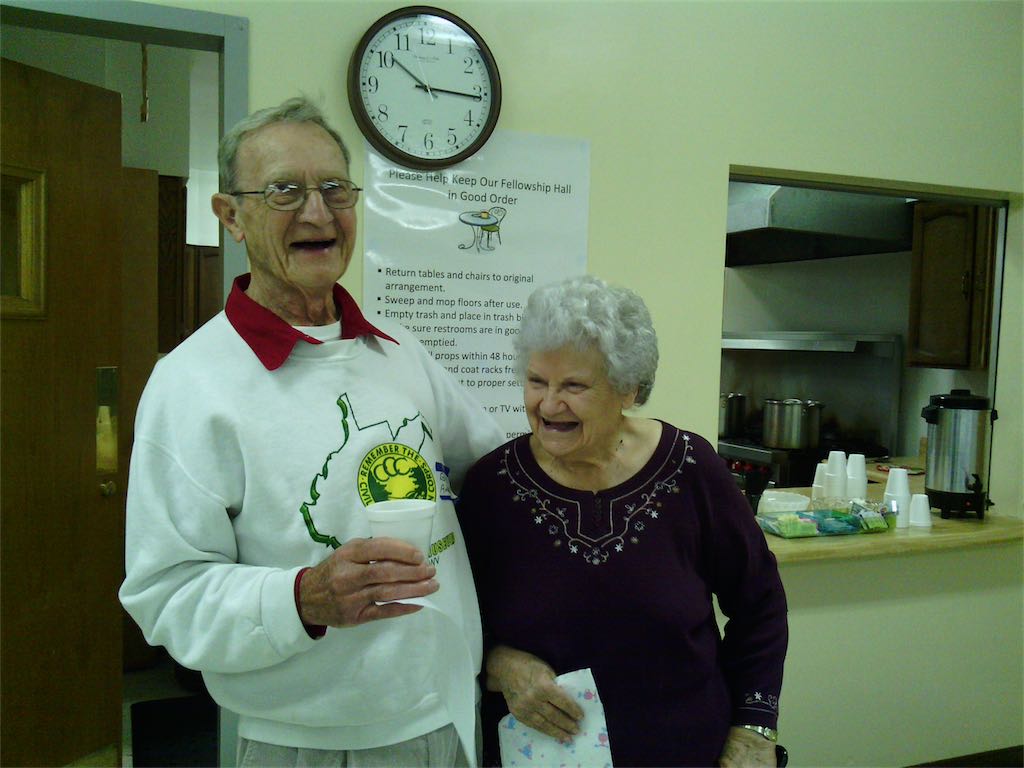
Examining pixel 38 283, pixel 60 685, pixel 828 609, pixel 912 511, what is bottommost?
pixel 60 685

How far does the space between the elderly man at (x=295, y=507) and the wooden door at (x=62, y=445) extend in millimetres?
1429

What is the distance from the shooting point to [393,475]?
118 centimetres

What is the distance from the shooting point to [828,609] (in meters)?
2.49

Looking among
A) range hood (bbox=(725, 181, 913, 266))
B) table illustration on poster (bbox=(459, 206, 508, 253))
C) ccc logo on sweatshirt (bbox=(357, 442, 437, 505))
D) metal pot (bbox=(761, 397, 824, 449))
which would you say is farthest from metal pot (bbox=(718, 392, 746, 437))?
ccc logo on sweatshirt (bbox=(357, 442, 437, 505))

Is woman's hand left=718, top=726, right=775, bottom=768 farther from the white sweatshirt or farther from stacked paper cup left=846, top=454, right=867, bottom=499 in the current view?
stacked paper cup left=846, top=454, right=867, bottom=499

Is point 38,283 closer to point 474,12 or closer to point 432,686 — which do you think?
point 474,12

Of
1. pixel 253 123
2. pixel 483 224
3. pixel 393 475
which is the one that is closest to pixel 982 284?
pixel 483 224

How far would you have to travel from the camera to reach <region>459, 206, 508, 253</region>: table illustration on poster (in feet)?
6.46

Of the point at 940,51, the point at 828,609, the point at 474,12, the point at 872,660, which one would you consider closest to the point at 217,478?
the point at 474,12

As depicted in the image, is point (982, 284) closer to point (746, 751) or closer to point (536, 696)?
point (746, 751)

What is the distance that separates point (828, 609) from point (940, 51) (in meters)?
1.91

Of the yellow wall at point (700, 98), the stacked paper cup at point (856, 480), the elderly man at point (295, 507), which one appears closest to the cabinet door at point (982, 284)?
the yellow wall at point (700, 98)

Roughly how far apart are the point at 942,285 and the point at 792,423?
0.89 metres

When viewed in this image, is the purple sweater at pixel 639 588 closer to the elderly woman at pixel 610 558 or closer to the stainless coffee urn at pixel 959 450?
the elderly woman at pixel 610 558
